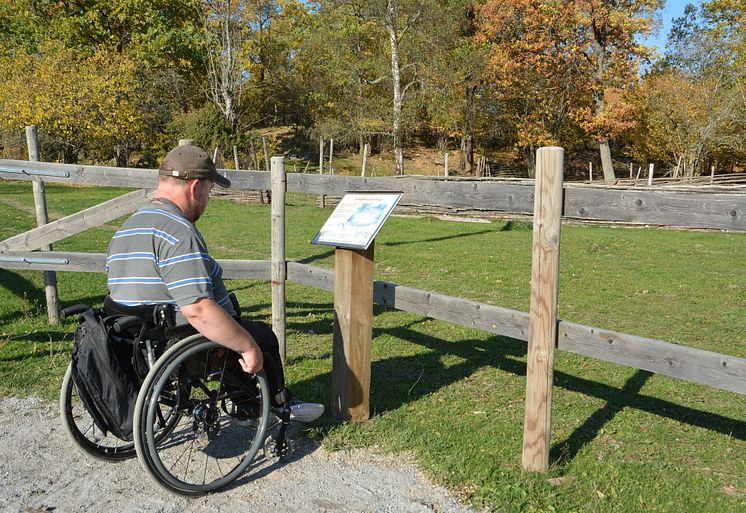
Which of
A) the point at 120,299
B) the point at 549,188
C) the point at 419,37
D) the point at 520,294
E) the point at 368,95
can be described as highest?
the point at 419,37

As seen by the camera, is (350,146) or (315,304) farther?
(350,146)

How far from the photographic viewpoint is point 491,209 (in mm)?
3902

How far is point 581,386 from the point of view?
519 cm

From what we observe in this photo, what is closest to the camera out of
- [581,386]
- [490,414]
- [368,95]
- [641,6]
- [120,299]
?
[120,299]

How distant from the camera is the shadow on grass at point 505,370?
4.38m

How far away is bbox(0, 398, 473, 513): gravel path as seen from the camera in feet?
10.5

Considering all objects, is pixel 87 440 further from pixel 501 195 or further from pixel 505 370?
pixel 505 370

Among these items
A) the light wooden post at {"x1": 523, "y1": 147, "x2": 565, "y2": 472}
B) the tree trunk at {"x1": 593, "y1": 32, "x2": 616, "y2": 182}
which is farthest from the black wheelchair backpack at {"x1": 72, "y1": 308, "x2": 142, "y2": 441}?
the tree trunk at {"x1": 593, "y1": 32, "x2": 616, "y2": 182}

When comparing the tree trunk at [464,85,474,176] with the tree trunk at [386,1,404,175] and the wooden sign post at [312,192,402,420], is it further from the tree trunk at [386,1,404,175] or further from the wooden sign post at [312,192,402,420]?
the wooden sign post at [312,192,402,420]

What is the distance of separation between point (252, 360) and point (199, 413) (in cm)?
44

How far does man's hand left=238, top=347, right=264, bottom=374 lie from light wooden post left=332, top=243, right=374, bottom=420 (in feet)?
3.00

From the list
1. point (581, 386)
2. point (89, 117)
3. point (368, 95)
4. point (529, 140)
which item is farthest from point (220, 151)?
point (581, 386)

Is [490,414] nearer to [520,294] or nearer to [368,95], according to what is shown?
[520,294]

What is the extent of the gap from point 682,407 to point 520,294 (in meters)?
3.89
